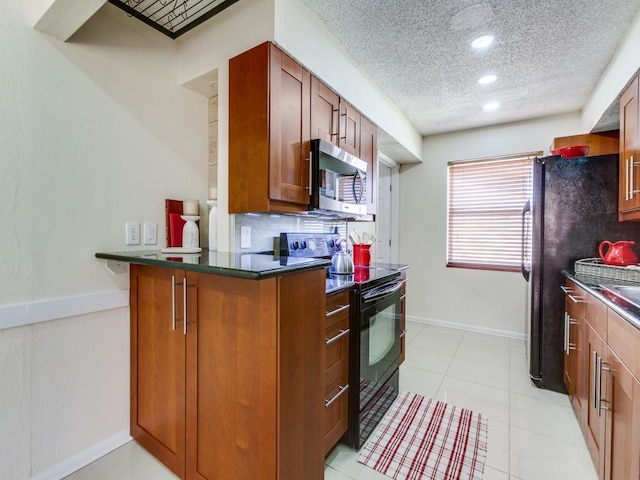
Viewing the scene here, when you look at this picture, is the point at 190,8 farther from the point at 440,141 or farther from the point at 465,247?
the point at 465,247

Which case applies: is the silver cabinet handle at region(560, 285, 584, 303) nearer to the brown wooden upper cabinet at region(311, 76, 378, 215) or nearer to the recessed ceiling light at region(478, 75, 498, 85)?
the brown wooden upper cabinet at region(311, 76, 378, 215)

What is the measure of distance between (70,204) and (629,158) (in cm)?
327

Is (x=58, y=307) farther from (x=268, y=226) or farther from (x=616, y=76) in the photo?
(x=616, y=76)

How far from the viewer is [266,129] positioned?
1629mm

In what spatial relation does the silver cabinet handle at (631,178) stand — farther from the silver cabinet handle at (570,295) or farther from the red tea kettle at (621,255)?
the silver cabinet handle at (570,295)

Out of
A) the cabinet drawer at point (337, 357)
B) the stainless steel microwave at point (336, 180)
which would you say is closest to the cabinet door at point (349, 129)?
the stainless steel microwave at point (336, 180)

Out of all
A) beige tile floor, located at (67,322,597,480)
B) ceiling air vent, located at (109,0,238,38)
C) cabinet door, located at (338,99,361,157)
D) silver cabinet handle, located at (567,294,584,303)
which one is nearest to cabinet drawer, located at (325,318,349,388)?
beige tile floor, located at (67,322,597,480)

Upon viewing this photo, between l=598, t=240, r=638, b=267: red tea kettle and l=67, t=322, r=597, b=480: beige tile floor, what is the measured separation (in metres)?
1.04

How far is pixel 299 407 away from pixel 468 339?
114 inches

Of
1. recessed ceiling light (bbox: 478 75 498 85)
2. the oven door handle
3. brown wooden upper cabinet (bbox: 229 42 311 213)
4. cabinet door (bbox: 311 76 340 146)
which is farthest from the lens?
recessed ceiling light (bbox: 478 75 498 85)

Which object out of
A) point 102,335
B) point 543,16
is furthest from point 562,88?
point 102,335

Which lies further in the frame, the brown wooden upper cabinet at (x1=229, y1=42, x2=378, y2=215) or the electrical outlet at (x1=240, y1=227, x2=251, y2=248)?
the electrical outlet at (x1=240, y1=227, x2=251, y2=248)

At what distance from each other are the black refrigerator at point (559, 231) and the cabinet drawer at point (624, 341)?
3.62 ft

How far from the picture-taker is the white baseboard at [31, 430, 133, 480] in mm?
1463
